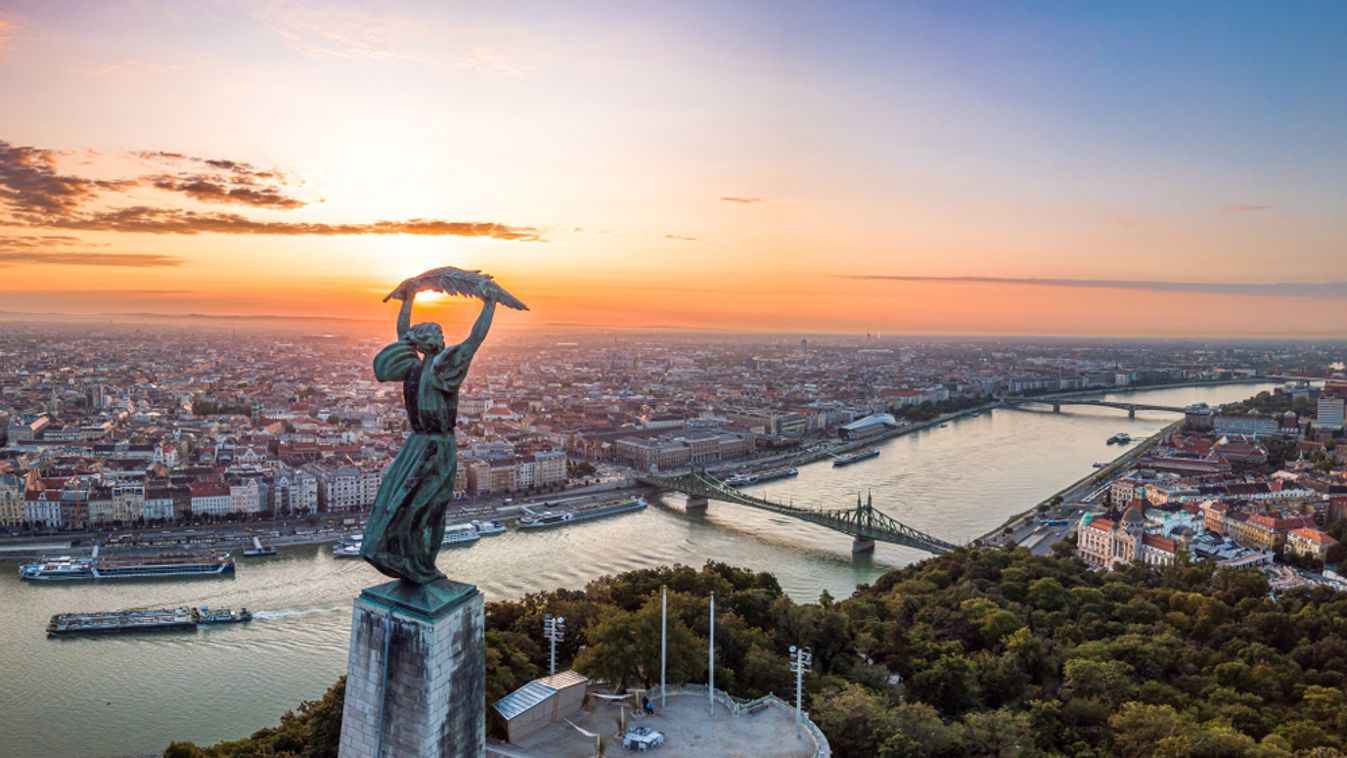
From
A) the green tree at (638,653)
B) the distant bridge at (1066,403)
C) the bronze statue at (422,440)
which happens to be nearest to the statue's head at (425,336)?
the bronze statue at (422,440)

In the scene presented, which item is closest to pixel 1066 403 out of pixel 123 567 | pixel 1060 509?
pixel 1060 509

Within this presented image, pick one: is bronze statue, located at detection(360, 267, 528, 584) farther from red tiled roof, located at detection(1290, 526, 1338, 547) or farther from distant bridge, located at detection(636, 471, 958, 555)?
red tiled roof, located at detection(1290, 526, 1338, 547)

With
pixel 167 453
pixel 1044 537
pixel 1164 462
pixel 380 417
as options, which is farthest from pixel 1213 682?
pixel 380 417

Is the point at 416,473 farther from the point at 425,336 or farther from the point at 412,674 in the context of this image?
the point at 412,674

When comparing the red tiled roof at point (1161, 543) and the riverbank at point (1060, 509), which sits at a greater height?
the red tiled roof at point (1161, 543)

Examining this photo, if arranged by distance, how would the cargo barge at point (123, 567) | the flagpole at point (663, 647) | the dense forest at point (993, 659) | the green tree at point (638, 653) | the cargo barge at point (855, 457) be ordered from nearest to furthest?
the dense forest at point (993, 659) → the flagpole at point (663, 647) → the green tree at point (638, 653) → the cargo barge at point (123, 567) → the cargo barge at point (855, 457)

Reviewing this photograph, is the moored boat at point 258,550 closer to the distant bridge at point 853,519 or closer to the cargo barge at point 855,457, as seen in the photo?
the distant bridge at point 853,519

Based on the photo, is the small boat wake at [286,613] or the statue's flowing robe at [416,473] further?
the small boat wake at [286,613]

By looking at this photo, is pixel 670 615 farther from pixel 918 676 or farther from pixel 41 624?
pixel 41 624

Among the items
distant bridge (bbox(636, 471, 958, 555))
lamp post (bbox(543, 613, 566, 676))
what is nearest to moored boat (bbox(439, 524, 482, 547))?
A: distant bridge (bbox(636, 471, 958, 555))
